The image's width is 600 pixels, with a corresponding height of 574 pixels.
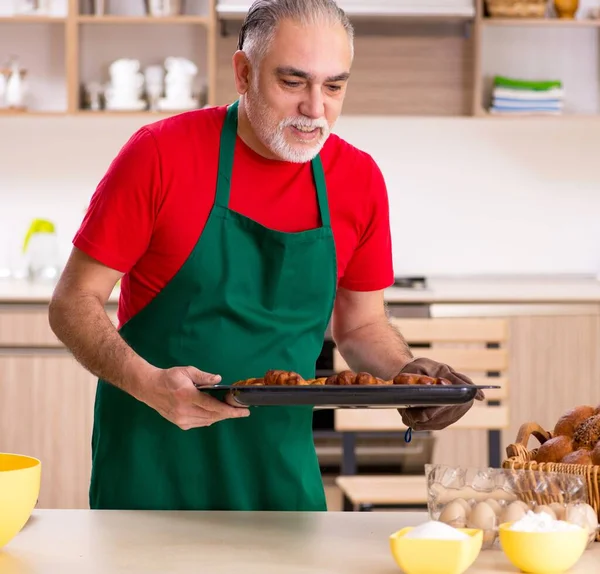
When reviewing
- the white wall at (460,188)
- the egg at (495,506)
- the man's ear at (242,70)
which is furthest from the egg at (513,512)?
the white wall at (460,188)

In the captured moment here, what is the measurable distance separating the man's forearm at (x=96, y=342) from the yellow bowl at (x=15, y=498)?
0.96 feet

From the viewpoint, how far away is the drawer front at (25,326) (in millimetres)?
3607

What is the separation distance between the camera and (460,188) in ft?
14.2

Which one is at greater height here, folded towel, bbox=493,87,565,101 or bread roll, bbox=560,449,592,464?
folded towel, bbox=493,87,565,101

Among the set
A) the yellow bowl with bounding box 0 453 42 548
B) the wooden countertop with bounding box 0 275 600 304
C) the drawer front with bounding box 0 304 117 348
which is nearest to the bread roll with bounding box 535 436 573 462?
the yellow bowl with bounding box 0 453 42 548

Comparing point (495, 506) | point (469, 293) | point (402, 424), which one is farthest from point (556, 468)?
point (469, 293)

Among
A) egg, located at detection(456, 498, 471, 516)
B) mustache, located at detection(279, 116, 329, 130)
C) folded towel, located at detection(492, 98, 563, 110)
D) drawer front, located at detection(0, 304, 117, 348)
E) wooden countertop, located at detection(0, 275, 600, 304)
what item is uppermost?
folded towel, located at detection(492, 98, 563, 110)

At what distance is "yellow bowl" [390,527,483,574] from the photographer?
1140mm

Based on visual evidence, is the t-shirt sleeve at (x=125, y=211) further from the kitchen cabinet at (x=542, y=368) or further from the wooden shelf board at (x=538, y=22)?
the wooden shelf board at (x=538, y=22)

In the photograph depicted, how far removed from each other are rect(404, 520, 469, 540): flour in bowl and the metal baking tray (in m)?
0.19

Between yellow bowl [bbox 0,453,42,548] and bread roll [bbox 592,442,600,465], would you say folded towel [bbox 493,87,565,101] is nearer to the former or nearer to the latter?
bread roll [bbox 592,442,600,465]

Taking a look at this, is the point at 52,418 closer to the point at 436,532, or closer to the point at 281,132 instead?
the point at 281,132

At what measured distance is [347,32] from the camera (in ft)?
5.52

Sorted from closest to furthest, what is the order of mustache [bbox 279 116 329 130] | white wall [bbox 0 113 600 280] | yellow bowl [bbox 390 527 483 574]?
yellow bowl [bbox 390 527 483 574]
mustache [bbox 279 116 329 130]
white wall [bbox 0 113 600 280]
